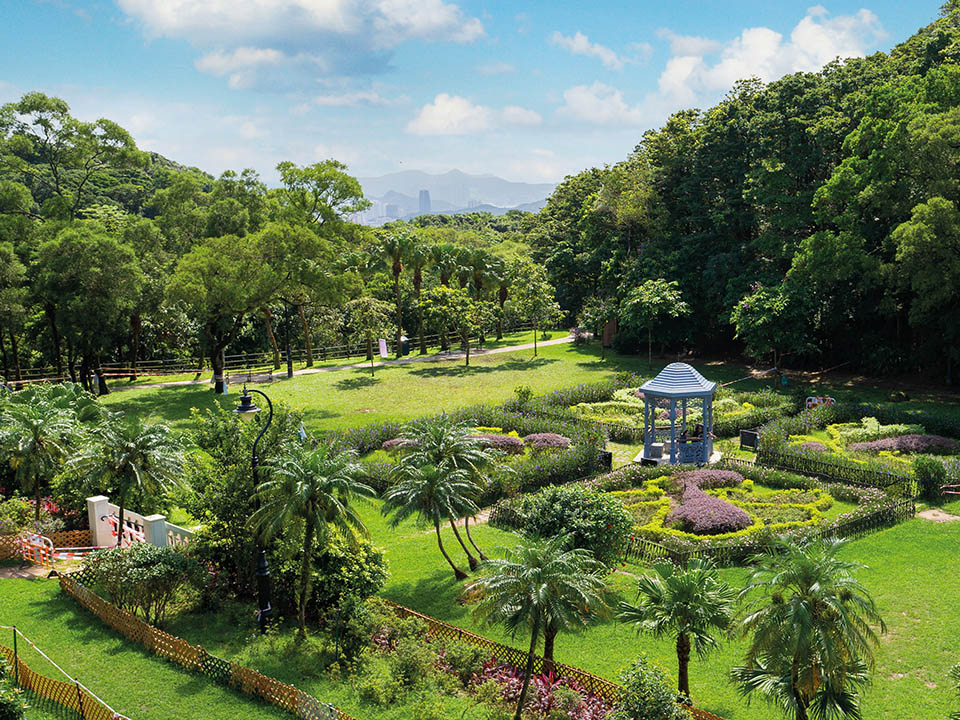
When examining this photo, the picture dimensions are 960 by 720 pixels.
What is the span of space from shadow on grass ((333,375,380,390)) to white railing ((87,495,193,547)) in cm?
2613

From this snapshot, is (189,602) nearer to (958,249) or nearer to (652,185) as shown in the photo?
(958,249)

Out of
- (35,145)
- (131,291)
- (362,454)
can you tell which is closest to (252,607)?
(362,454)

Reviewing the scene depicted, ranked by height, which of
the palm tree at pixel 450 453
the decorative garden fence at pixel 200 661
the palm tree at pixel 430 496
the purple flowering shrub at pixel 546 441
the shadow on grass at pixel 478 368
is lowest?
the decorative garden fence at pixel 200 661

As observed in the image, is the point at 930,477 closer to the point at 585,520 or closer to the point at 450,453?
the point at 585,520

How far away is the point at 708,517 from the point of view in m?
27.1

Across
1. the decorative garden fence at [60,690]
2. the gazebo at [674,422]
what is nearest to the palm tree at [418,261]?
the gazebo at [674,422]

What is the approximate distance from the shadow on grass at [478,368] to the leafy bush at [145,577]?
120 ft

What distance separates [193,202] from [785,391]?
4853cm

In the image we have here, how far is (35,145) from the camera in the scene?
54312mm

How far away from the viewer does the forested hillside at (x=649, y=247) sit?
46344mm

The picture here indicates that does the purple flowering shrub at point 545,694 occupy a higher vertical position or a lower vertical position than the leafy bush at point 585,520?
lower

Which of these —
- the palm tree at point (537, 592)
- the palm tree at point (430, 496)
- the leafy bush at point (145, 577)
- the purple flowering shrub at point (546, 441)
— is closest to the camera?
the palm tree at point (537, 592)

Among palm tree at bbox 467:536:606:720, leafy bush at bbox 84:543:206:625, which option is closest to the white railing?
leafy bush at bbox 84:543:206:625

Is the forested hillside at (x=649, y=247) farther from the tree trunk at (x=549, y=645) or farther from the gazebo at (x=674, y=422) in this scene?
the tree trunk at (x=549, y=645)
